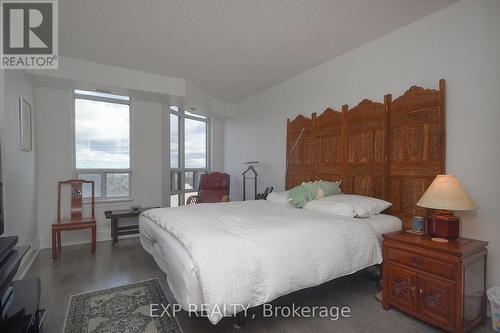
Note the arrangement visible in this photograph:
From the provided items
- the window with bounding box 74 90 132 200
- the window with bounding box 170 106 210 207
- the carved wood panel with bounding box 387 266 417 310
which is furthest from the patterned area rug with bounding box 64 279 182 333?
the window with bounding box 170 106 210 207

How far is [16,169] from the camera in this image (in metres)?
2.83

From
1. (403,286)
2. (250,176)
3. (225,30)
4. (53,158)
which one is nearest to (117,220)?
(53,158)

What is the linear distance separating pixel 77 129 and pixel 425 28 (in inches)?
194

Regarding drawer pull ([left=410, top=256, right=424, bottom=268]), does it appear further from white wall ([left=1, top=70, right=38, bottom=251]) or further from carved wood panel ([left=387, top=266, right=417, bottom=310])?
white wall ([left=1, top=70, right=38, bottom=251])

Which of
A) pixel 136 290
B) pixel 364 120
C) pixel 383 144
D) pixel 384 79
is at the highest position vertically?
pixel 384 79

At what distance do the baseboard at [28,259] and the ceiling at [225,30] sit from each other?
258cm

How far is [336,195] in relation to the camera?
2.96 meters

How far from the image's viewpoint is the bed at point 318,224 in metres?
1.59

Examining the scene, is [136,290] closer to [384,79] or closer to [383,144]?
[383,144]

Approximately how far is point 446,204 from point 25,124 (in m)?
4.59

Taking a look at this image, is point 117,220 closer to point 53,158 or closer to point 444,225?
point 53,158

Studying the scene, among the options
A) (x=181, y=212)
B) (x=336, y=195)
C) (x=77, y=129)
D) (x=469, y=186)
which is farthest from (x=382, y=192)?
(x=77, y=129)

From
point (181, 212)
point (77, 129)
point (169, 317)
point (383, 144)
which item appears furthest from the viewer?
→ point (77, 129)

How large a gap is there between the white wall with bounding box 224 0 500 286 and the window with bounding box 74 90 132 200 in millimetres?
3583
